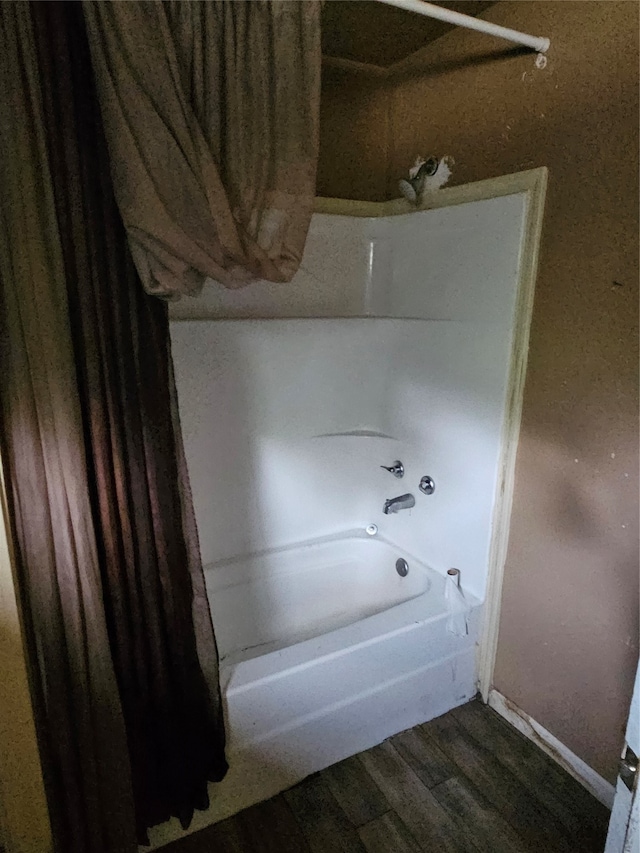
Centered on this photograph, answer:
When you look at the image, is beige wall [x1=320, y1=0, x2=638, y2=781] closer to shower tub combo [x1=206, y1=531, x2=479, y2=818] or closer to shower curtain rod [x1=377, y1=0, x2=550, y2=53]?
shower curtain rod [x1=377, y1=0, x2=550, y2=53]

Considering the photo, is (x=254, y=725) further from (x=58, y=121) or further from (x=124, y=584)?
(x=58, y=121)

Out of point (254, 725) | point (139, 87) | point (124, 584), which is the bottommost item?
point (254, 725)

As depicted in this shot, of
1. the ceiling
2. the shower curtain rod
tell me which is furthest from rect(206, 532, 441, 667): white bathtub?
the ceiling

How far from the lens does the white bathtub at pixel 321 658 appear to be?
153cm

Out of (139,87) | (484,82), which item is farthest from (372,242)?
(139,87)

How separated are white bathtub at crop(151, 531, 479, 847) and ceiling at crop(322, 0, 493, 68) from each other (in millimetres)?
1830

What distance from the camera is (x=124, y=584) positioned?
126cm

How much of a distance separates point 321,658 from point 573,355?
1.10 metres

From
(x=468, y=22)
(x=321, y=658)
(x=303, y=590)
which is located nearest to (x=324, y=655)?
(x=321, y=658)

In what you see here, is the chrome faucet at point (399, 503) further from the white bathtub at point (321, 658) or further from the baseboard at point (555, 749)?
the baseboard at point (555, 749)

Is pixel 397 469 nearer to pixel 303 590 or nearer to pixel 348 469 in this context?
pixel 348 469

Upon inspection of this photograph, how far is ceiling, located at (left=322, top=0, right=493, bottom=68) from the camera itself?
5.53ft

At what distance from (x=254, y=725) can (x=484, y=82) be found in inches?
78.9

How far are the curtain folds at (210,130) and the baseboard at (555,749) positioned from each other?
5.19 feet
